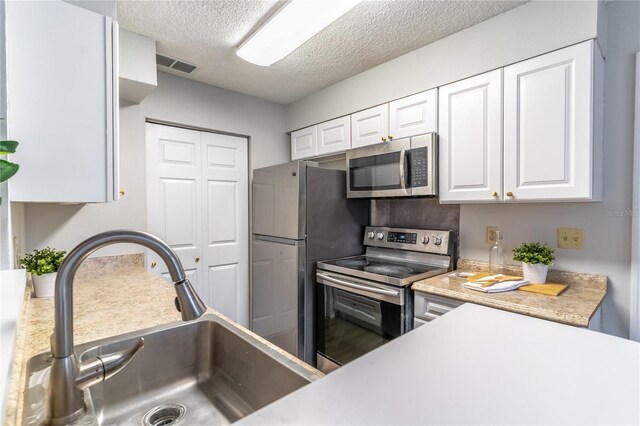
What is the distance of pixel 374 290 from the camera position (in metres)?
1.96

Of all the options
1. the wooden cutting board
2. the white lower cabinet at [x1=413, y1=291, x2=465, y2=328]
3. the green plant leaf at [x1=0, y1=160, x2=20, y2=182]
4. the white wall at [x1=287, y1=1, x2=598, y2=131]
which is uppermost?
the white wall at [x1=287, y1=1, x2=598, y2=131]

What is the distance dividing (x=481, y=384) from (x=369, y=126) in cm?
217

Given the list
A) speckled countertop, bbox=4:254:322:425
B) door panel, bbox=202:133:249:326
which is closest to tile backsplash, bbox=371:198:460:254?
door panel, bbox=202:133:249:326

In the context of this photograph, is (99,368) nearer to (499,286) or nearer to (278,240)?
(499,286)

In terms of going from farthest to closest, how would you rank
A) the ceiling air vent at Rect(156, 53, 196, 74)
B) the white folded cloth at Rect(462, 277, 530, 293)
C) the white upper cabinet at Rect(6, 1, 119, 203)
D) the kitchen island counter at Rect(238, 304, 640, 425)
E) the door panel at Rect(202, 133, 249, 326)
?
the door panel at Rect(202, 133, 249, 326) → the ceiling air vent at Rect(156, 53, 196, 74) → the white folded cloth at Rect(462, 277, 530, 293) → the white upper cabinet at Rect(6, 1, 119, 203) → the kitchen island counter at Rect(238, 304, 640, 425)

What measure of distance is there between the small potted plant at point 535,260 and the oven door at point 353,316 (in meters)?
0.66

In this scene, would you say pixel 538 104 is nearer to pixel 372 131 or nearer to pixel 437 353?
pixel 372 131

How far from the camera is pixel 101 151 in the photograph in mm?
1227

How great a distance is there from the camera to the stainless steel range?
1901 millimetres

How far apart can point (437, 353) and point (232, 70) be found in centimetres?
249

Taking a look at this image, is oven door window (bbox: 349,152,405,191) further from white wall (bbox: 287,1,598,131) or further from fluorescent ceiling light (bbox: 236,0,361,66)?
fluorescent ceiling light (bbox: 236,0,361,66)

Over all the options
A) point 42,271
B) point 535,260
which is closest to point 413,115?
point 535,260

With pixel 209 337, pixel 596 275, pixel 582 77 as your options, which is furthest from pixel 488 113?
pixel 209 337

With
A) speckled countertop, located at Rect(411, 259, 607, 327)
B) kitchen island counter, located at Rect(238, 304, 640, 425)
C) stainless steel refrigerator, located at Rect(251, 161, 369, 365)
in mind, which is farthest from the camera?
stainless steel refrigerator, located at Rect(251, 161, 369, 365)
